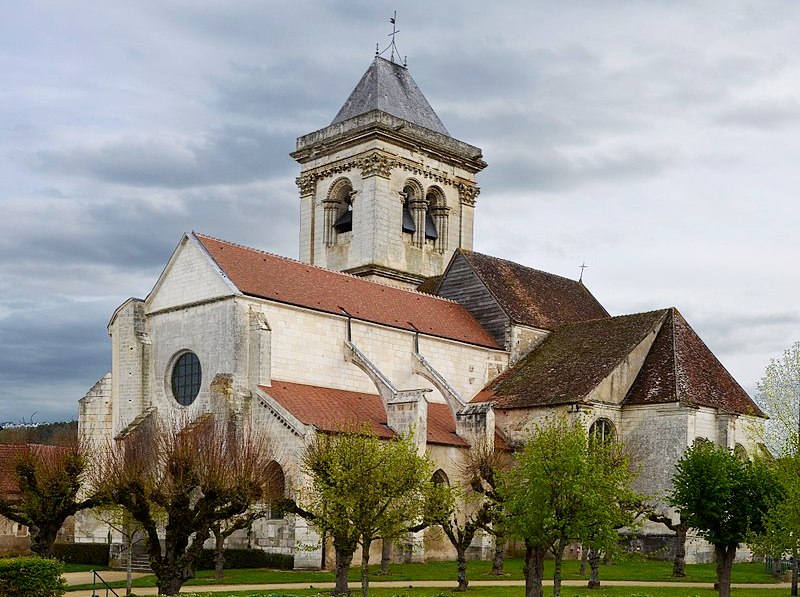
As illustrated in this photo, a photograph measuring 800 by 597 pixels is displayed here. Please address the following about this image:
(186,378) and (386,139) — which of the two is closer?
(186,378)

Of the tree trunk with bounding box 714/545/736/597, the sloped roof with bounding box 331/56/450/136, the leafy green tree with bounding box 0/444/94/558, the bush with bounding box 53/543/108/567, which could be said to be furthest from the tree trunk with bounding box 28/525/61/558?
the sloped roof with bounding box 331/56/450/136

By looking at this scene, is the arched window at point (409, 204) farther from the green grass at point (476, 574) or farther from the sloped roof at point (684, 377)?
the green grass at point (476, 574)

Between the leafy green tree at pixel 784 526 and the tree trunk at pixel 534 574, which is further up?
the leafy green tree at pixel 784 526

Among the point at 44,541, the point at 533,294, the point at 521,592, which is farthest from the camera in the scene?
the point at 533,294

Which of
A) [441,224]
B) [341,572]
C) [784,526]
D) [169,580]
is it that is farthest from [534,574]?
[441,224]

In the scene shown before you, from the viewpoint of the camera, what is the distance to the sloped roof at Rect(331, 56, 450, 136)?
5781 cm

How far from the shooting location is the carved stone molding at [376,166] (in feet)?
180

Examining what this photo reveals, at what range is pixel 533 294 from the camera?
51.0m

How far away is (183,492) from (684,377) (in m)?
22.8

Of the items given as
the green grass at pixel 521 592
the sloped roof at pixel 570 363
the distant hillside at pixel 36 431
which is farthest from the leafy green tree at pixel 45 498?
the distant hillside at pixel 36 431

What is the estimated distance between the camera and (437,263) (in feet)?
188

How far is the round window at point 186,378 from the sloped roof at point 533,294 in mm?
14739

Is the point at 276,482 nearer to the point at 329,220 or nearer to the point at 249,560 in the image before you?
the point at 249,560

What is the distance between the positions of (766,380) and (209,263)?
20.0 m
